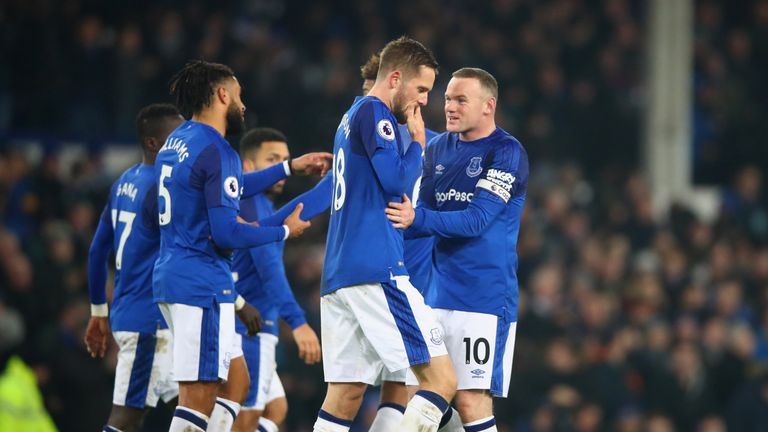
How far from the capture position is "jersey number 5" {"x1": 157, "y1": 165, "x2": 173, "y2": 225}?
6.29 meters

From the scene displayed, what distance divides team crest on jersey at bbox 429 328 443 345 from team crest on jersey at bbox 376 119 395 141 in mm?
990

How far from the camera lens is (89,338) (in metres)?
7.37

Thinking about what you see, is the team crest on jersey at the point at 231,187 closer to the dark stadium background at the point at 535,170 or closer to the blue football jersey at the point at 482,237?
the blue football jersey at the point at 482,237

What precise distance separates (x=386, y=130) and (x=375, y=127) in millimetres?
60

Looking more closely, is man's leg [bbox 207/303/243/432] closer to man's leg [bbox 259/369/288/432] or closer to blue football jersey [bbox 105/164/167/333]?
blue football jersey [bbox 105/164/167/333]

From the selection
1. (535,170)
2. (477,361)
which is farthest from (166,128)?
(535,170)

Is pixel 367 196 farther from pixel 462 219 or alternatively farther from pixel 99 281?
pixel 99 281

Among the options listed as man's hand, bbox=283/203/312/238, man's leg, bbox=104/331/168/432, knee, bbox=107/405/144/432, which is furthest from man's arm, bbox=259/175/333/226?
knee, bbox=107/405/144/432

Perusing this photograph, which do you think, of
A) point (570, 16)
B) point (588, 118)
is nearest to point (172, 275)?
point (588, 118)

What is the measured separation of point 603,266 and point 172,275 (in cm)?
1034

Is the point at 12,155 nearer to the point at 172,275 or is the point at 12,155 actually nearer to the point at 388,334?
the point at 172,275

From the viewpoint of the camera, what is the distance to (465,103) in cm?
671

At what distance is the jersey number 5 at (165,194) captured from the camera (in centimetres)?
629

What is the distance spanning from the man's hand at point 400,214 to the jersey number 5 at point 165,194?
1.15 metres
